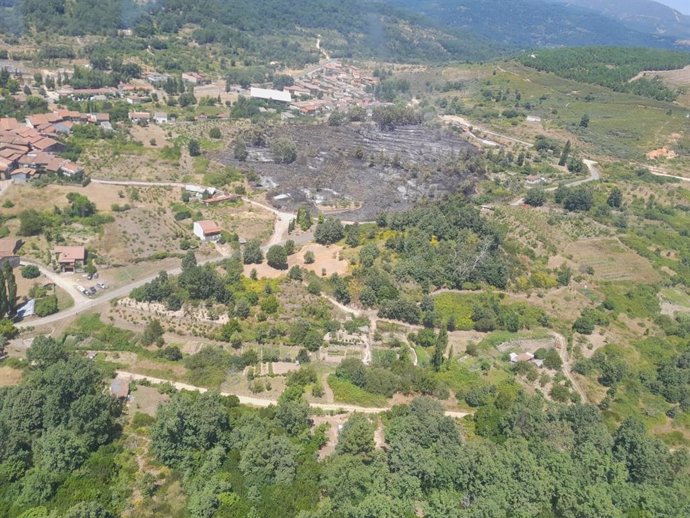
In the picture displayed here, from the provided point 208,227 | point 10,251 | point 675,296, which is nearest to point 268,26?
point 208,227

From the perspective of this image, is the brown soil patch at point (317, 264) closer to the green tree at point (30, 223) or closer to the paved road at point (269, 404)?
the paved road at point (269, 404)

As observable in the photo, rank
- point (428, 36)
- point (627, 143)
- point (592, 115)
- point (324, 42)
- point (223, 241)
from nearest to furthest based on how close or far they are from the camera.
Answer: point (223, 241), point (627, 143), point (592, 115), point (324, 42), point (428, 36)

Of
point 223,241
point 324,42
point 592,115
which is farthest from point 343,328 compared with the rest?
point 324,42

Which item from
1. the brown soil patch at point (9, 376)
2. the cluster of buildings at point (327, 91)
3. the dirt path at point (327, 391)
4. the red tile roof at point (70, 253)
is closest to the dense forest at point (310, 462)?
the brown soil patch at point (9, 376)

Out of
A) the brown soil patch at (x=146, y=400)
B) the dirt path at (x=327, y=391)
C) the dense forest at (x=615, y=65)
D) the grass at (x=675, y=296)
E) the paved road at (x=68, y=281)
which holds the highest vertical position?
the dense forest at (x=615, y=65)

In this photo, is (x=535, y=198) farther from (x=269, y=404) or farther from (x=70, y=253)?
(x=70, y=253)

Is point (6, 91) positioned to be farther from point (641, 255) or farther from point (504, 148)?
point (641, 255)
